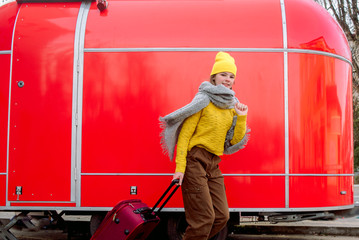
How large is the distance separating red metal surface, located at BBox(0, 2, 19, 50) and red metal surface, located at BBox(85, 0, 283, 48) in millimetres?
842

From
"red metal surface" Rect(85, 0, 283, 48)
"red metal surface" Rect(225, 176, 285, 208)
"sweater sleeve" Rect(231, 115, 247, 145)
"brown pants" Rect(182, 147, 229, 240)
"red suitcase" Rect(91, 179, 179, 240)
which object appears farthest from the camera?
"red metal surface" Rect(85, 0, 283, 48)

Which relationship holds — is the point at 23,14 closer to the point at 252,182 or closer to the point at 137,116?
the point at 137,116

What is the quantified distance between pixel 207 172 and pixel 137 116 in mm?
1246

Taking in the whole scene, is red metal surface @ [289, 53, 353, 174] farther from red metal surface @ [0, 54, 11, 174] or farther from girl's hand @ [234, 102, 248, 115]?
red metal surface @ [0, 54, 11, 174]

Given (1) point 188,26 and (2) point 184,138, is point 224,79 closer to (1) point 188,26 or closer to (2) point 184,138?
(2) point 184,138

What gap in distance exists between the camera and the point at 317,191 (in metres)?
4.09

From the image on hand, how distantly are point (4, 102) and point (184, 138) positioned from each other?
7.14 ft

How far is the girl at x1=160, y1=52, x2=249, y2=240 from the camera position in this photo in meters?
2.92

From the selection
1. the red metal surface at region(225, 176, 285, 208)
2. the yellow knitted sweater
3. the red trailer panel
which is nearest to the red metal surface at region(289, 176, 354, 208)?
the red trailer panel

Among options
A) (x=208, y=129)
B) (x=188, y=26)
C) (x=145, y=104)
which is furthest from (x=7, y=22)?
(x=208, y=129)

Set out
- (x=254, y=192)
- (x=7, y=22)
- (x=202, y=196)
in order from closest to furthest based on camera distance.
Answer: (x=202, y=196) < (x=254, y=192) < (x=7, y=22)

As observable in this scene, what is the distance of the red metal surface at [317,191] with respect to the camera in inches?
158

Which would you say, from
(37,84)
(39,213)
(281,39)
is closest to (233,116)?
(281,39)

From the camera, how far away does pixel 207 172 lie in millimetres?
3070
